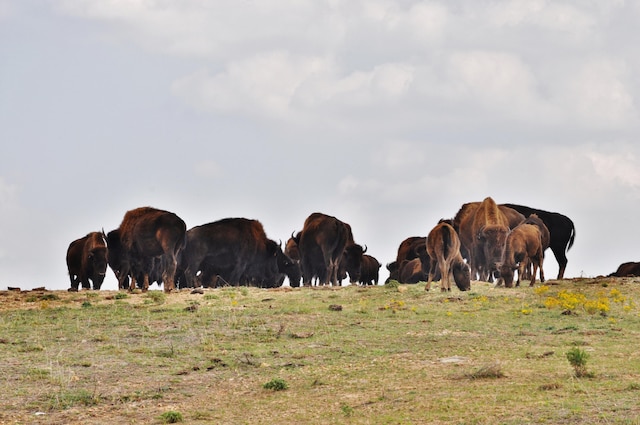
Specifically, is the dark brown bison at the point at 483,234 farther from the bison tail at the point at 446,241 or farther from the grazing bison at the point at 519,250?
the bison tail at the point at 446,241

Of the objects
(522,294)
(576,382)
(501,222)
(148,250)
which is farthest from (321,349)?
(501,222)

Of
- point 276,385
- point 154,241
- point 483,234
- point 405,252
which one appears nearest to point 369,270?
point 405,252

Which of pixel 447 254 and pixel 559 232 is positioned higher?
pixel 559 232

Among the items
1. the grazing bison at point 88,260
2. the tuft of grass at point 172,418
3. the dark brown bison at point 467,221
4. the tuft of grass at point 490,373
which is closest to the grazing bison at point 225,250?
the grazing bison at point 88,260

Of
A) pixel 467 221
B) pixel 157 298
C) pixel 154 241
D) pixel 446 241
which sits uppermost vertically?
pixel 467 221

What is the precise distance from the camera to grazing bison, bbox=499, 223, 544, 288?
30.8 m

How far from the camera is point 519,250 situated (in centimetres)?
3094

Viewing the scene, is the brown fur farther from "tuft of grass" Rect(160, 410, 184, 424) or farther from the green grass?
"tuft of grass" Rect(160, 410, 184, 424)

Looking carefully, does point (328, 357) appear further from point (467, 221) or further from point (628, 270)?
point (628, 270)

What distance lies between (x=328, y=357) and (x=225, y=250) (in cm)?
1889

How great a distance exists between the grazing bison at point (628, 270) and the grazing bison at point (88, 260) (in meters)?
19.6

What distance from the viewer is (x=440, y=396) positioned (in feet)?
48.8

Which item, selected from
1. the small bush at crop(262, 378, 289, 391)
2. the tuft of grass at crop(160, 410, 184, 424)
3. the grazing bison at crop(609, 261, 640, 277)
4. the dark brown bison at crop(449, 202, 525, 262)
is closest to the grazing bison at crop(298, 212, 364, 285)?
the dark brown bison at crop(449, 202, 525, 262)

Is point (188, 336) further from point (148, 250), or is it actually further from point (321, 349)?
point (148, 250)
